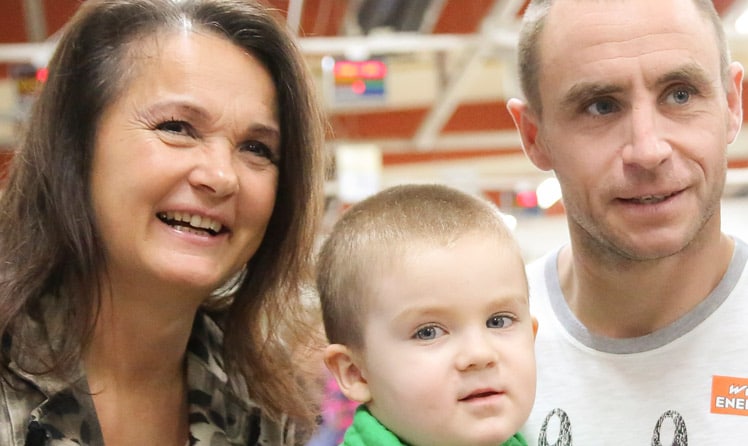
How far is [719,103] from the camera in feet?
6.00

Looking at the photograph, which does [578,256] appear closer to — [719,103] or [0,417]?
[719,103]

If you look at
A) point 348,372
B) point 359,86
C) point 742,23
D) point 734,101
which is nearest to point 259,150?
point 348,372

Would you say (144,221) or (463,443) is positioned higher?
(144,221)

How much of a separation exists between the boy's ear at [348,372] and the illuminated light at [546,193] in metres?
8.43

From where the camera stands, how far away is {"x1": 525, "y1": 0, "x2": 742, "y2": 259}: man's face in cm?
176

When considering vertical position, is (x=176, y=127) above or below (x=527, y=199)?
above

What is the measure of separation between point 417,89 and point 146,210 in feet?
23.6

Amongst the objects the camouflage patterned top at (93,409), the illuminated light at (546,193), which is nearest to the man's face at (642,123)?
the camouflage patterned top at (93,409)

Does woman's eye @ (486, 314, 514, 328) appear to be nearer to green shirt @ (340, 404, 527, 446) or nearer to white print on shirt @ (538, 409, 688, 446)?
green shirt @ (340, 404, 527, 446)

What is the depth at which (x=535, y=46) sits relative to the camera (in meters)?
2.01

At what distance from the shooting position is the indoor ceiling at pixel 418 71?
Answer: 5605 millimetres

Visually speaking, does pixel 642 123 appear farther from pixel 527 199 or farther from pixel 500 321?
pixel 527 199

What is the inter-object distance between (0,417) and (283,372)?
0.69 meters

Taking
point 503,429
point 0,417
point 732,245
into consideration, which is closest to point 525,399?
point 503,429
